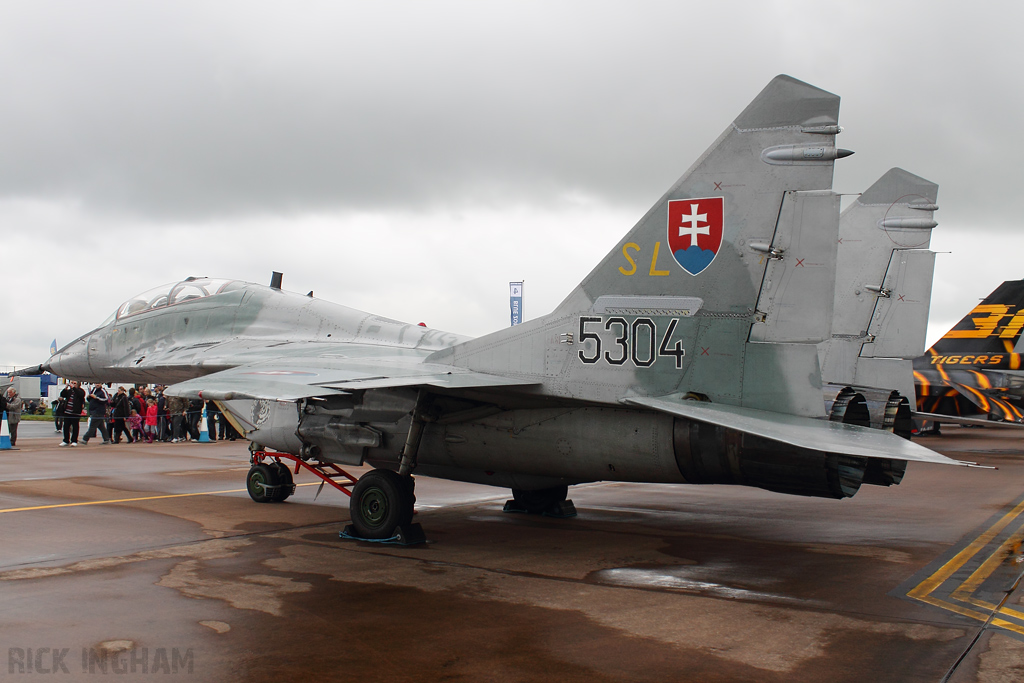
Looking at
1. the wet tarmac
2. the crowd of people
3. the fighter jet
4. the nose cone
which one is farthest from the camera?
the crowd of people

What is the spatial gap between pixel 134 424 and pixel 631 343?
20.1 m

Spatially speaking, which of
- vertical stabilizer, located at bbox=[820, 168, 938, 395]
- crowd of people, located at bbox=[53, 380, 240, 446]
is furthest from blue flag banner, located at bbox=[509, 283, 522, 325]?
vertical stabilizer, located at bbox=[820, 168, 938, 395]

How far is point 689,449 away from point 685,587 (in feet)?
3.84

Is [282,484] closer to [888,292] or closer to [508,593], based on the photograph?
[508,593]

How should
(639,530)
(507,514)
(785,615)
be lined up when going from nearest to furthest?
(785,615) < (639,530) < (507,514)

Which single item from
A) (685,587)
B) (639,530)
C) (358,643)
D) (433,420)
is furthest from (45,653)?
(639,530)

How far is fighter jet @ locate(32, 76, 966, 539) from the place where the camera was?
6219mm

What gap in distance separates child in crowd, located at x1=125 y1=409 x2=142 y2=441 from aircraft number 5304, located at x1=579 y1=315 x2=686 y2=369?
62.8 feet

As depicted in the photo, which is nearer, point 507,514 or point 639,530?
point 639,530

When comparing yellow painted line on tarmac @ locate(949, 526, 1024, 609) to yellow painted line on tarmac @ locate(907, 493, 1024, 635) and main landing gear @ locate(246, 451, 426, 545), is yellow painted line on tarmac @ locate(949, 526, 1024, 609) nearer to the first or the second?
yellow painted line on tarmac @ locate(907, 493, 1024, 635)

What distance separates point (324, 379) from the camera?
725 centimetres

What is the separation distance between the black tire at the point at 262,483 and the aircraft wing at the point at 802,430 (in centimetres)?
607

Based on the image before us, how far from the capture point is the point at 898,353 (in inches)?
438

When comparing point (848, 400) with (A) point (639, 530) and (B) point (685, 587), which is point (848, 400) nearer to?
(B) point (685, 587)
